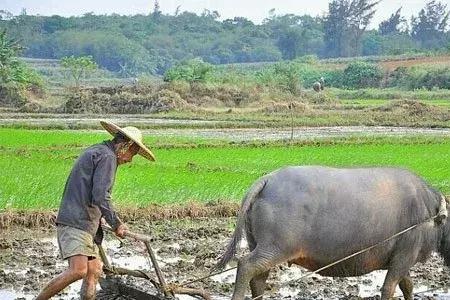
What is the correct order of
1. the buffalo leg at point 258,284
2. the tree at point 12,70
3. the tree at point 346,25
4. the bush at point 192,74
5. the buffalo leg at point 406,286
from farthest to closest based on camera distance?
the tree at point 346,25 → the bush at point 192,74 → the tree at point 12,70 → the buffalo leg at point 406,286 → the buffalo leg at point 258,284

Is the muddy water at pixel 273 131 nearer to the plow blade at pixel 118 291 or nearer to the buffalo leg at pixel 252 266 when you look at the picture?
the plow blade at pixel 118 291

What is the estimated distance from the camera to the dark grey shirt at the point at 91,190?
4.97 m

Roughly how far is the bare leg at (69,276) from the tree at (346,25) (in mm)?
71830

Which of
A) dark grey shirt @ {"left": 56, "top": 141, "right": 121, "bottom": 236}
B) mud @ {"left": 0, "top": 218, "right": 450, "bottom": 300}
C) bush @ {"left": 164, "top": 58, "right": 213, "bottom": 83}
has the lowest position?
bush @ {"left": 164, "top": 58, "right": 213, "bottom": 83}

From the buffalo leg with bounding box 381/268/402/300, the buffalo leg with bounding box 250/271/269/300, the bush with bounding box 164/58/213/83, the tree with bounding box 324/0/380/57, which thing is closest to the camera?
the buffalo leg with bounding box 250/271/269/300

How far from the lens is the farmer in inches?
196

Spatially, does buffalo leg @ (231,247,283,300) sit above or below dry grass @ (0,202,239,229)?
above

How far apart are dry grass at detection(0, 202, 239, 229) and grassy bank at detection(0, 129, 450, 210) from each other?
0.70ft

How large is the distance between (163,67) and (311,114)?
51.3 meters

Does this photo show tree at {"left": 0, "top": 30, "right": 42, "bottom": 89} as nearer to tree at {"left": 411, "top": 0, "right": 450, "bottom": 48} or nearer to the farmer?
the farmer

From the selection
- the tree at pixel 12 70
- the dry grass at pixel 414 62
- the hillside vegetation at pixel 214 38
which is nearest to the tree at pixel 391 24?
the hillside vegetation at pixel 214 38

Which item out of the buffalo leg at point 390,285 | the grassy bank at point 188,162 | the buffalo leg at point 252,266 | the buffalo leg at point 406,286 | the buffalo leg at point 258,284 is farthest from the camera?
the grassy bank at point 188,162

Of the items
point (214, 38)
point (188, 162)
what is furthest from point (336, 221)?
point (214, 38)

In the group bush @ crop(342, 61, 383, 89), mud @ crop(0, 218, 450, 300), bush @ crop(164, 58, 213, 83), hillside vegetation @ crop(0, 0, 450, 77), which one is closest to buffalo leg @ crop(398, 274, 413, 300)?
mud @ crop(0, 218, 450, 300)
